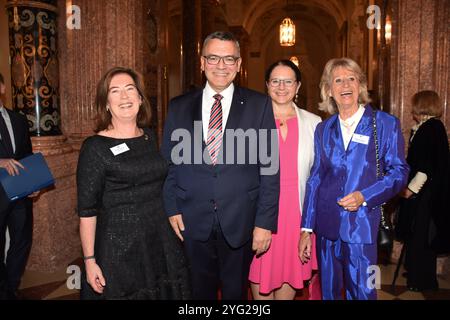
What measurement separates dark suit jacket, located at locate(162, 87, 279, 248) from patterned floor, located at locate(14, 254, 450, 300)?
1.72 m

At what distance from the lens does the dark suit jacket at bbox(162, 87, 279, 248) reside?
2232 mm

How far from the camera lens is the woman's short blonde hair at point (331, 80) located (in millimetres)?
2432

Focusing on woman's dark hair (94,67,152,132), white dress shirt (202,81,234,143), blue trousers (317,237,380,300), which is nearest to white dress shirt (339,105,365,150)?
blue trousers (317,237,380,300)

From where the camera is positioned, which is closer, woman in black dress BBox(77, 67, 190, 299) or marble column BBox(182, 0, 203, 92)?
woman in black dress BBox(77, 67, 190, 299)

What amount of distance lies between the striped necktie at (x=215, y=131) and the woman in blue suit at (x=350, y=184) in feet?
2.17

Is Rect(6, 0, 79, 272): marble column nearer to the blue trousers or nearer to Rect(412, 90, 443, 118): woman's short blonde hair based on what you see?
the blue trousers

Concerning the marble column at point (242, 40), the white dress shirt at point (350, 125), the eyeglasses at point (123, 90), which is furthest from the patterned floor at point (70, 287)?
the marble column at point (242, 40)

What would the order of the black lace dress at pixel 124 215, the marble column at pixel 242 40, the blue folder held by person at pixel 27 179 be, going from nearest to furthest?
1. the black lace dress at pixel 124 215
2. the blue folder held by person at pixel 27 179
3. the marble column at pixel 242 40

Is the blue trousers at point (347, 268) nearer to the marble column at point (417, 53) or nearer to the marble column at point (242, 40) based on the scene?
the marble column at point (417, 53)

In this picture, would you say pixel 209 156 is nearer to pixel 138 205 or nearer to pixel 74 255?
pixel 138 205

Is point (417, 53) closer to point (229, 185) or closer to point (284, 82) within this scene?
point (284, 82)

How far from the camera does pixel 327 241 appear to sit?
2445mm

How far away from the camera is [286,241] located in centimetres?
267

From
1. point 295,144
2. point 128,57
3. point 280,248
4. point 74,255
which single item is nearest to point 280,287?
point 280,248
